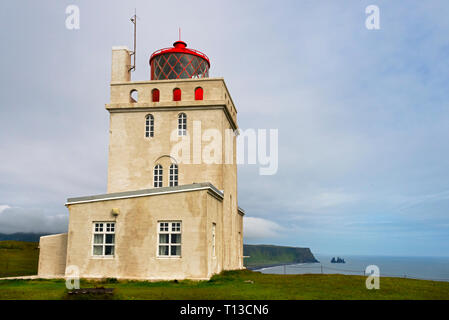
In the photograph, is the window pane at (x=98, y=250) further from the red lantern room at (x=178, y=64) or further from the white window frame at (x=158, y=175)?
the red lantern room at (x=178, y=64)

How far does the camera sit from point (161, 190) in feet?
72.2

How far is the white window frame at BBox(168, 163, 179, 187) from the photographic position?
2808 cm

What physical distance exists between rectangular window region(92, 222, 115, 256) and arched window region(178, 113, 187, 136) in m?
8.31

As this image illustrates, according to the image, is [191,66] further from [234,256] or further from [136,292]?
[136,292]

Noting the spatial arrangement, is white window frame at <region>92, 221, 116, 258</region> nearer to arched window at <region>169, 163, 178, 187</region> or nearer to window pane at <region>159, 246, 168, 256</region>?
window pane at <region>159, 246, 168, 256</region>

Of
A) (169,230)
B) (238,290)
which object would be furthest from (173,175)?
(238,290)

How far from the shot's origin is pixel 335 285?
1894cm

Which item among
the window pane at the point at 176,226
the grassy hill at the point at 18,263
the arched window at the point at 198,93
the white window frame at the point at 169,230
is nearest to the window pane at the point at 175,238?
the white window frame at the point at 169,230

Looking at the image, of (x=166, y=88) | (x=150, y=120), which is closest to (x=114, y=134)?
(x=150, y=120)

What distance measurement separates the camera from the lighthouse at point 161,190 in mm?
21672

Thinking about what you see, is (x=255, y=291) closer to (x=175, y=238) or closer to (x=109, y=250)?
(x=175, y=238)

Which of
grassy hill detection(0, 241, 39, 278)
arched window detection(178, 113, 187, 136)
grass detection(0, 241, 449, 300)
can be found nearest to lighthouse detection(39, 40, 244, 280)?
arched window detection(178, 113, 187, 136)
